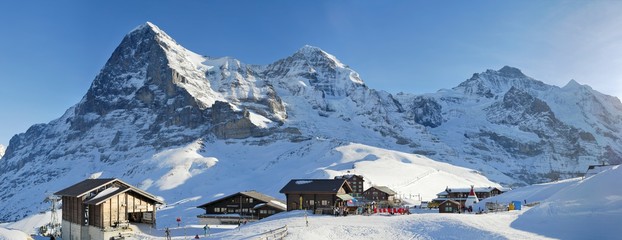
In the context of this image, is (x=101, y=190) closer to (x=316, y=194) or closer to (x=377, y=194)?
(x=316, y=194)

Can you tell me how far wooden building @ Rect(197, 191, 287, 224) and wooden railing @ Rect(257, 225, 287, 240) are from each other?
3375cm

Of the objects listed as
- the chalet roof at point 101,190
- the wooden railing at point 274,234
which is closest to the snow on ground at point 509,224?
the wooden railing at point 274,234

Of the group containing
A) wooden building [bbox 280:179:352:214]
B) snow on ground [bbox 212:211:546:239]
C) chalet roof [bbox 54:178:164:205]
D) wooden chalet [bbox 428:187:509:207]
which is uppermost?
chalet roof [bbox 54:178:164:205]

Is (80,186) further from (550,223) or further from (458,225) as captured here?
(550,223)

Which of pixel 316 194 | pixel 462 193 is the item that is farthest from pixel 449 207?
pixel 462 193

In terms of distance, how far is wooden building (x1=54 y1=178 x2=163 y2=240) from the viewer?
48.9m

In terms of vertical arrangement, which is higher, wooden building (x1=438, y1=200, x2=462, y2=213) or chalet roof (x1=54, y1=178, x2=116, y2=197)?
chalet roof (x1=54, y1=178, x2=116, y2=197)

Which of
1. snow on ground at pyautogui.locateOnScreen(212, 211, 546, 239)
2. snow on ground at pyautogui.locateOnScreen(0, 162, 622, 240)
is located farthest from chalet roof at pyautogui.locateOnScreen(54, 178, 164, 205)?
snow on ground at pyautogui.locateOnScreen(212, 211, 546, 239)

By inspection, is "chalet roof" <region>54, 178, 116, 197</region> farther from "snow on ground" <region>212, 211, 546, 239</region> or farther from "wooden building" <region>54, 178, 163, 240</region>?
"snow on ground" <region>212, 211, 546, 239</region>

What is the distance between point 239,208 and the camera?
7344 centimetres

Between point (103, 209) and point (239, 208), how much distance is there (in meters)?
26.7

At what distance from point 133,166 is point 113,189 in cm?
15115

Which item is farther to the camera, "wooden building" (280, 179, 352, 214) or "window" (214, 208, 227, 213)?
"window" (214, 208, 227, 213)

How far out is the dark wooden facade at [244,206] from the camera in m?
71.4
